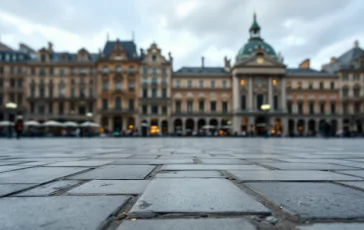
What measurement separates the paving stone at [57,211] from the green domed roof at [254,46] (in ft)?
175

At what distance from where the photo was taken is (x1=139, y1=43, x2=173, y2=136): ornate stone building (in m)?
50.3

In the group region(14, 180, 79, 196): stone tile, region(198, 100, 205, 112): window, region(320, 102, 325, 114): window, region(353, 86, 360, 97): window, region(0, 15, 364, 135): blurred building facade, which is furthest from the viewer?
region(320, 102, 325, 114): window

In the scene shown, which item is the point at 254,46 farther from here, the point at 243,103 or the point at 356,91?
the point at 356,91

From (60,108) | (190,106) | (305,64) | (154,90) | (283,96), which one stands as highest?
(305,64)

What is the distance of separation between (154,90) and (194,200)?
163 ft

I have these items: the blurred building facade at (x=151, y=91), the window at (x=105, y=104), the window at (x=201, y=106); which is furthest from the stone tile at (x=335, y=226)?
the window at (x=201, y=106)

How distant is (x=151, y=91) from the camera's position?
5072 cm

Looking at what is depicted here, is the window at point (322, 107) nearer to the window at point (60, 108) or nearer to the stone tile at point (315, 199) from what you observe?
the window at point (60, 108)

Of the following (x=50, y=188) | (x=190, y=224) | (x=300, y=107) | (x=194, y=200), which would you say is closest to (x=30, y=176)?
(x=50, y=188)

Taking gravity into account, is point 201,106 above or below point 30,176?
above

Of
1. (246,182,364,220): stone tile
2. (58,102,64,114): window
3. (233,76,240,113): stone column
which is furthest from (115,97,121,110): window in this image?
(246,182,364,220): stone tile

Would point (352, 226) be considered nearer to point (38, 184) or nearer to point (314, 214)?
point (314, 214)

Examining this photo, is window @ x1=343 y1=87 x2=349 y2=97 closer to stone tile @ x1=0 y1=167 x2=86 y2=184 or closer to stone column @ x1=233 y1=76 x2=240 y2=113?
stone column @ x1=233 y1=76 x2=240 y2=113

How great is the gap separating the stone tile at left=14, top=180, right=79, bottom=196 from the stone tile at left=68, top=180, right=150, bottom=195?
125mm
